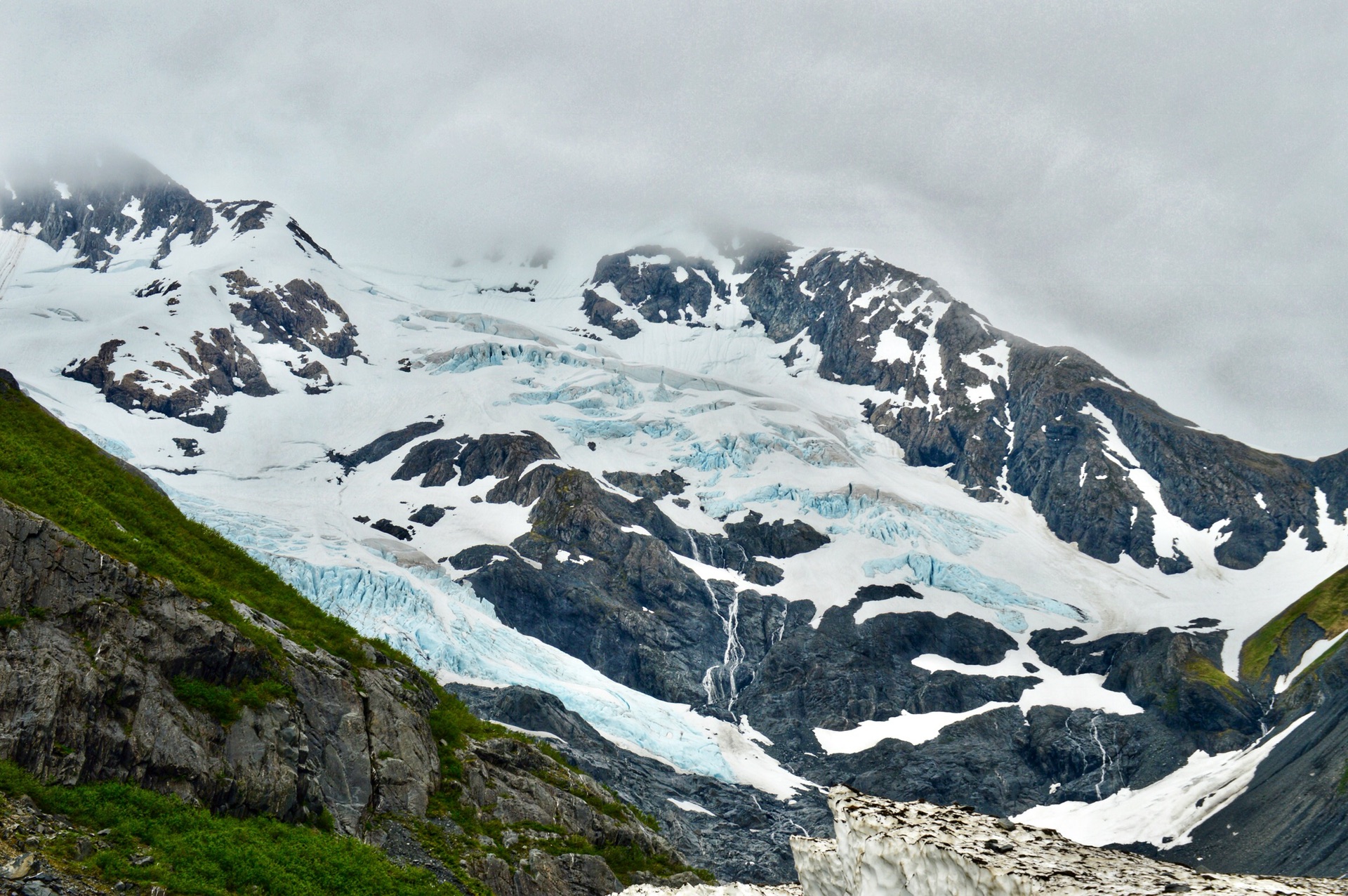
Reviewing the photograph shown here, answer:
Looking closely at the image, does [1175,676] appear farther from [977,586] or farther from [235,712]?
[235,712]

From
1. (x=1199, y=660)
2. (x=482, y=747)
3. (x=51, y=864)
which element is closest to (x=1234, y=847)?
(x=1199, y=660)

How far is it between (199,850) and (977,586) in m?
176

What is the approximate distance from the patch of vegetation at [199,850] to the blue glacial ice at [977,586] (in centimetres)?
16828

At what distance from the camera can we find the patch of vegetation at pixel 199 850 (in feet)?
60.2

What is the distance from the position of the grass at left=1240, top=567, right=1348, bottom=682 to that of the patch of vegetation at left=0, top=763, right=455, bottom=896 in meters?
167

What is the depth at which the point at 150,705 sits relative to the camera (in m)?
23.4

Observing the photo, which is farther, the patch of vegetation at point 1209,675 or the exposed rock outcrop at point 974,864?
the patch of vegetation at point 1209,675

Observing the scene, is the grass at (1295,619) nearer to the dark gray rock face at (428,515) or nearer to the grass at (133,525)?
the dark gray rock face at (428,515)

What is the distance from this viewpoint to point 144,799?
2080 cm

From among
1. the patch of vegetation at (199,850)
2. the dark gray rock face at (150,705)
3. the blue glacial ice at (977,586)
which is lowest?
the patch of vegetation at (199,850)

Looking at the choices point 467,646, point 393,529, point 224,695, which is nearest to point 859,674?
point 467,646

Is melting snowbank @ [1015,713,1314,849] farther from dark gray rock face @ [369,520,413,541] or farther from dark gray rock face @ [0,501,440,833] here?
dark gray rock face @ [369,520,413,541]

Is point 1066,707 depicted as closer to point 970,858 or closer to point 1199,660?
point 1199,660

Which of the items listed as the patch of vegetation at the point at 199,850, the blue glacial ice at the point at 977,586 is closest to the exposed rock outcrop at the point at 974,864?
the patch of vegetation at the point at 199,850
